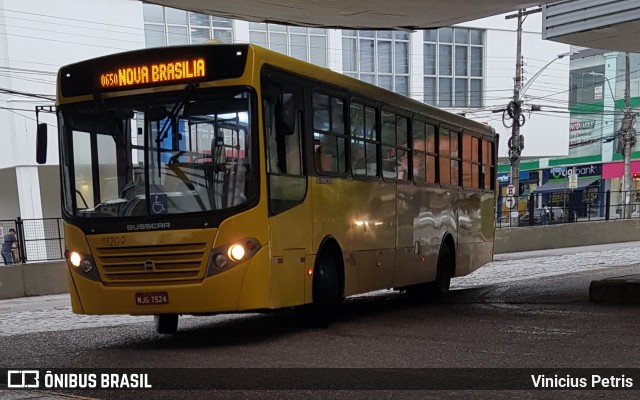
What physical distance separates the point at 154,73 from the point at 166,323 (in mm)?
3599

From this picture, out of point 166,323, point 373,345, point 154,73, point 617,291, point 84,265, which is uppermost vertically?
point 154,73

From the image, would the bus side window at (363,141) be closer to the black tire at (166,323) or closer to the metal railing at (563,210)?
the black tire at (166,323)

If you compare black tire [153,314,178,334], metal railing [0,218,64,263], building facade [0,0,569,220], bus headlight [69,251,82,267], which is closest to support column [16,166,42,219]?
building facade [0,0,569,220]

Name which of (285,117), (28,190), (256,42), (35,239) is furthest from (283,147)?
(256,42)

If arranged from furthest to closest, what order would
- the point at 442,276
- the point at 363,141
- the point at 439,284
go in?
the point at 442,276 → the point at 439,284 → the point at 363,141

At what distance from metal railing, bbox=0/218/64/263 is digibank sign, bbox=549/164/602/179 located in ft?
153

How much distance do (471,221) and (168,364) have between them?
956 cm

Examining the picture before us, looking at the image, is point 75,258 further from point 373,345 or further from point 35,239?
point 35,239

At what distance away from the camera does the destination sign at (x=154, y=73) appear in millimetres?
8586

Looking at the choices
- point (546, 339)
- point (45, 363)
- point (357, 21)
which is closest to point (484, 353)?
point (546, 339)

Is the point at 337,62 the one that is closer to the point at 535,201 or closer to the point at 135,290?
the point at 535,201

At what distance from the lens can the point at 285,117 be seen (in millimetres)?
8898

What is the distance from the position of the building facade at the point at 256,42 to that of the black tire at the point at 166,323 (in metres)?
10.8

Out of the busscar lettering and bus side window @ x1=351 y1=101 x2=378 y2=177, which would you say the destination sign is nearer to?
the busscar lettering
